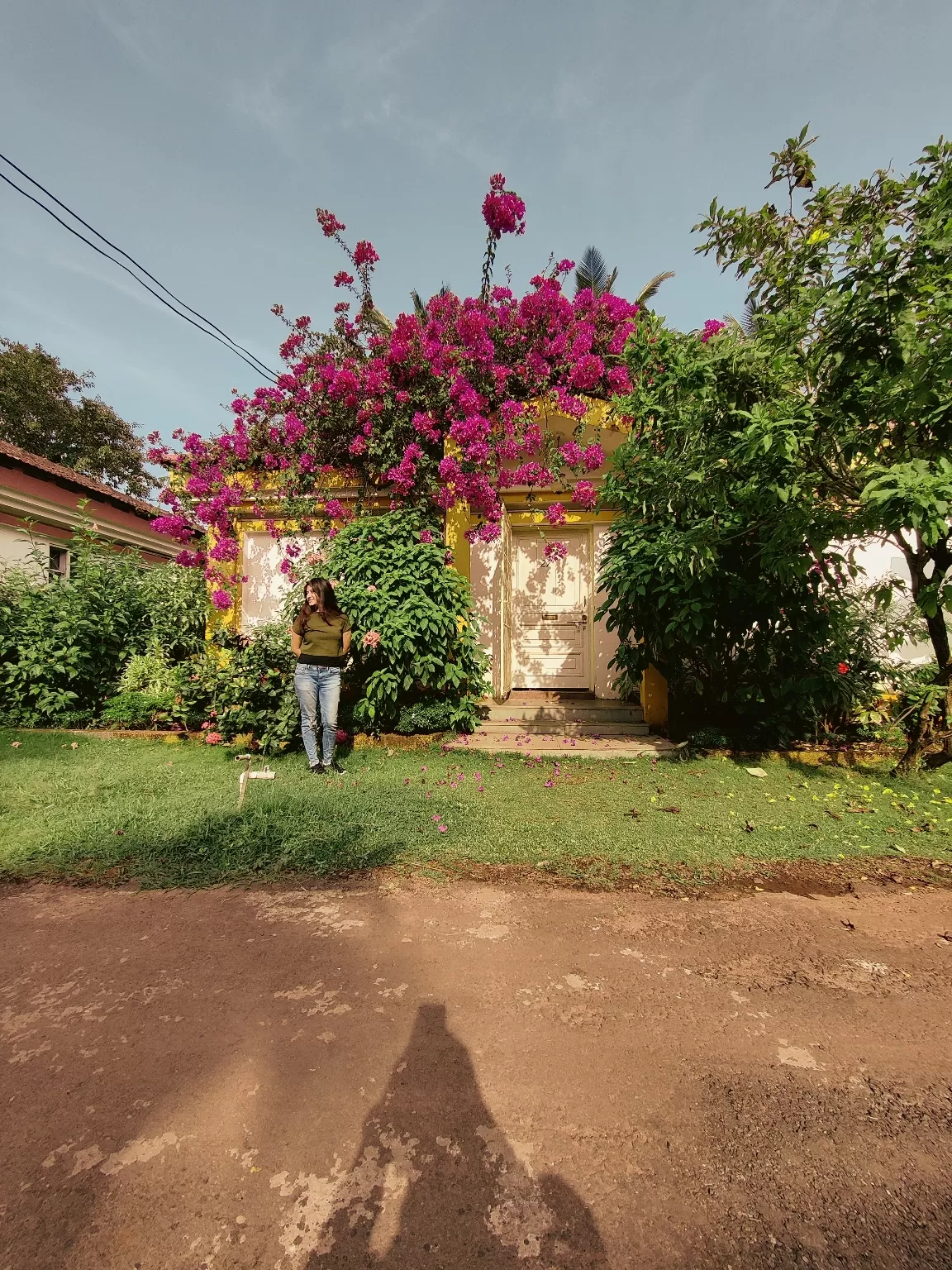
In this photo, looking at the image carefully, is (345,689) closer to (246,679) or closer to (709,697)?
(246,679)

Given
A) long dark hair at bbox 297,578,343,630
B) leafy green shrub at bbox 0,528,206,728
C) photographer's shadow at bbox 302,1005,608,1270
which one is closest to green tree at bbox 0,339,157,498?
leafy green shrub at bbox 0,528,206,728

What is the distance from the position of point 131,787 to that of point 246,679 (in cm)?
153

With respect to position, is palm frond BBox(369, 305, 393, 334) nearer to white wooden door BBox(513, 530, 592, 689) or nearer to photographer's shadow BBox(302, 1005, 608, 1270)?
white wooden door BBox(513, 530, 592, 689)

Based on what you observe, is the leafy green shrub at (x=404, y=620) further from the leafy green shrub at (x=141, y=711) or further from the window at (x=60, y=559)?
the window at (x=60, y=559)

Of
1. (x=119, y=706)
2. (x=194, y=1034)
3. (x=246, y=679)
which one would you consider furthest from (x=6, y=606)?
(x=194, y=1034)

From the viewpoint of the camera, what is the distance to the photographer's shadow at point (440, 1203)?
3.97 ft

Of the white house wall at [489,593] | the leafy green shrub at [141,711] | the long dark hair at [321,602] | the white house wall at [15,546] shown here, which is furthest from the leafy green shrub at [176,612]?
the white house wall at [15,546]

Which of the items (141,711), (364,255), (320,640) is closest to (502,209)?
(364,255)

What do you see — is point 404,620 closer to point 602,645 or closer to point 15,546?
point 602,645

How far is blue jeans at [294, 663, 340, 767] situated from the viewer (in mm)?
5113

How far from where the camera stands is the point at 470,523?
6.77 m

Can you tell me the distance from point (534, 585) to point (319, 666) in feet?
11.9

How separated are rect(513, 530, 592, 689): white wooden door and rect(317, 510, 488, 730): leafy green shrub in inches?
64.1

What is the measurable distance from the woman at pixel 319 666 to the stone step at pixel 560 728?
1723 millimetres
